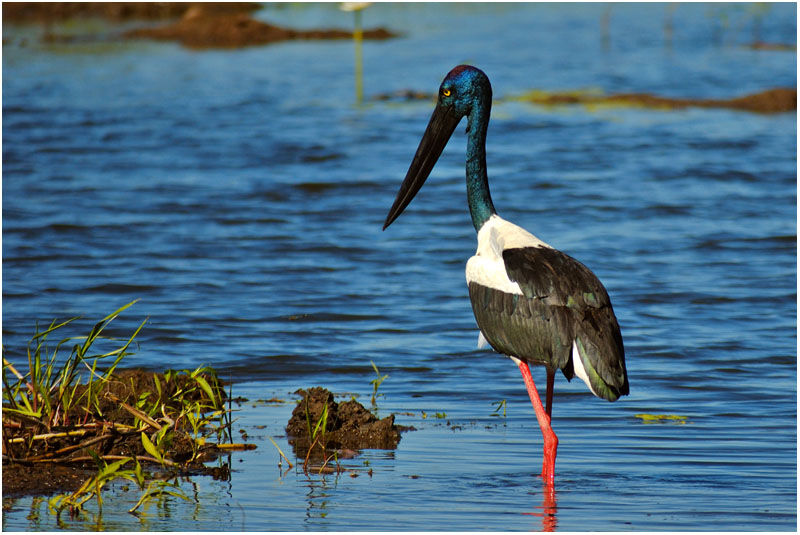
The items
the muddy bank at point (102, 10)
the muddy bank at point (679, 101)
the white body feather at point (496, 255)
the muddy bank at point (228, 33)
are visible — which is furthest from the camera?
the muddy bank at point (102, 10)

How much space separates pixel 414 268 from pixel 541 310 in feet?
16.0

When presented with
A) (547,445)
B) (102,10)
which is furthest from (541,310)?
(102,10)

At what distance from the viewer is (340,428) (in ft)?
17.9

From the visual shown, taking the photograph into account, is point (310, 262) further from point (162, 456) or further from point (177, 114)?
point (177, 114)

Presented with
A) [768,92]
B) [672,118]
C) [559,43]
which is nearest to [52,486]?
[672,118]

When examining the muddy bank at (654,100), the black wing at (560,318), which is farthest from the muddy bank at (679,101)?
the black wing at (560,318)

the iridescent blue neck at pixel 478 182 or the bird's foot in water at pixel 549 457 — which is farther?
the iridescent blue neck at pixel 478 182

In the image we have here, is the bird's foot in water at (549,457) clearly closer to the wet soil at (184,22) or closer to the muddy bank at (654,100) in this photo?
the muddy bank at (654,100)

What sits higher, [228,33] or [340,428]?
[228,33]

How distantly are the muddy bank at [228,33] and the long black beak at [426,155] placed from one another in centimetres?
2207

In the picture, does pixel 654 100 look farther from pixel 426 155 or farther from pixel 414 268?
pixel 426 155

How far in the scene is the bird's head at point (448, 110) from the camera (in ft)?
18.6

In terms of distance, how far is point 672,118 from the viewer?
1727 centimetres

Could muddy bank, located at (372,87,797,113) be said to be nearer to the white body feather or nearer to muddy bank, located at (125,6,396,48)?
muddy bank, located at (125,6,396,48)
